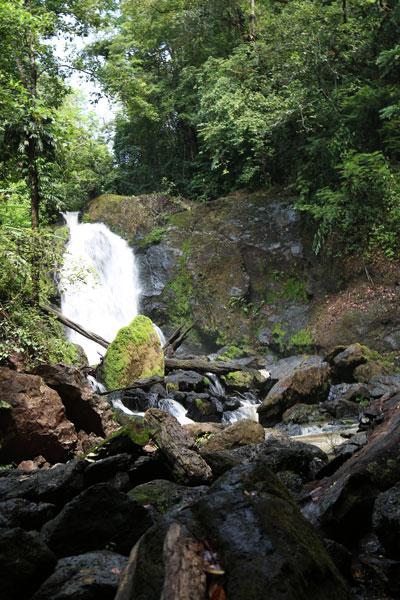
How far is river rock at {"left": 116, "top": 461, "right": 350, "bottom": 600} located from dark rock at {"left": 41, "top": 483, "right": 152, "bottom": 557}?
834 millimetres

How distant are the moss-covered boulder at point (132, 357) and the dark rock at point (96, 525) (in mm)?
8235

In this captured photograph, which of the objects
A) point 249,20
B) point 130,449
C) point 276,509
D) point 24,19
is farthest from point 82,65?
point 249,20

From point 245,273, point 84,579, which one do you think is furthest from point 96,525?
point 245,273

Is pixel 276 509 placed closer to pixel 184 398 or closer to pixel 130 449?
pixel 130 449

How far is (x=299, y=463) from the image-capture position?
16.3 feet

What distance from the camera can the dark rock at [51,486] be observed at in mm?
3939

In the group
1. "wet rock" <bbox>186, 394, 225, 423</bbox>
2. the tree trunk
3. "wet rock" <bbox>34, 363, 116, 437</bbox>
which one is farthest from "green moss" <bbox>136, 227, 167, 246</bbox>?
"wet rock" <bbox>34, 363, 116, 437</bbox>

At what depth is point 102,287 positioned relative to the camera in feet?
58.2

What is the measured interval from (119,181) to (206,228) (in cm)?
887

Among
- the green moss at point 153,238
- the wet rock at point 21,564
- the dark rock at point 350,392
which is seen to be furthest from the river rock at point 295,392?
the green moss at point 153,238

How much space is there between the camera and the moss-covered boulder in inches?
440

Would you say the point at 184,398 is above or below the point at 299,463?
below

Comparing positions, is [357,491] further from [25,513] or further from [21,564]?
[25,513]

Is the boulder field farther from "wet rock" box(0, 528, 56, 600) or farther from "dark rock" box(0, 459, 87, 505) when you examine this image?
"wet rock" box(0, 528, 56, 600)
